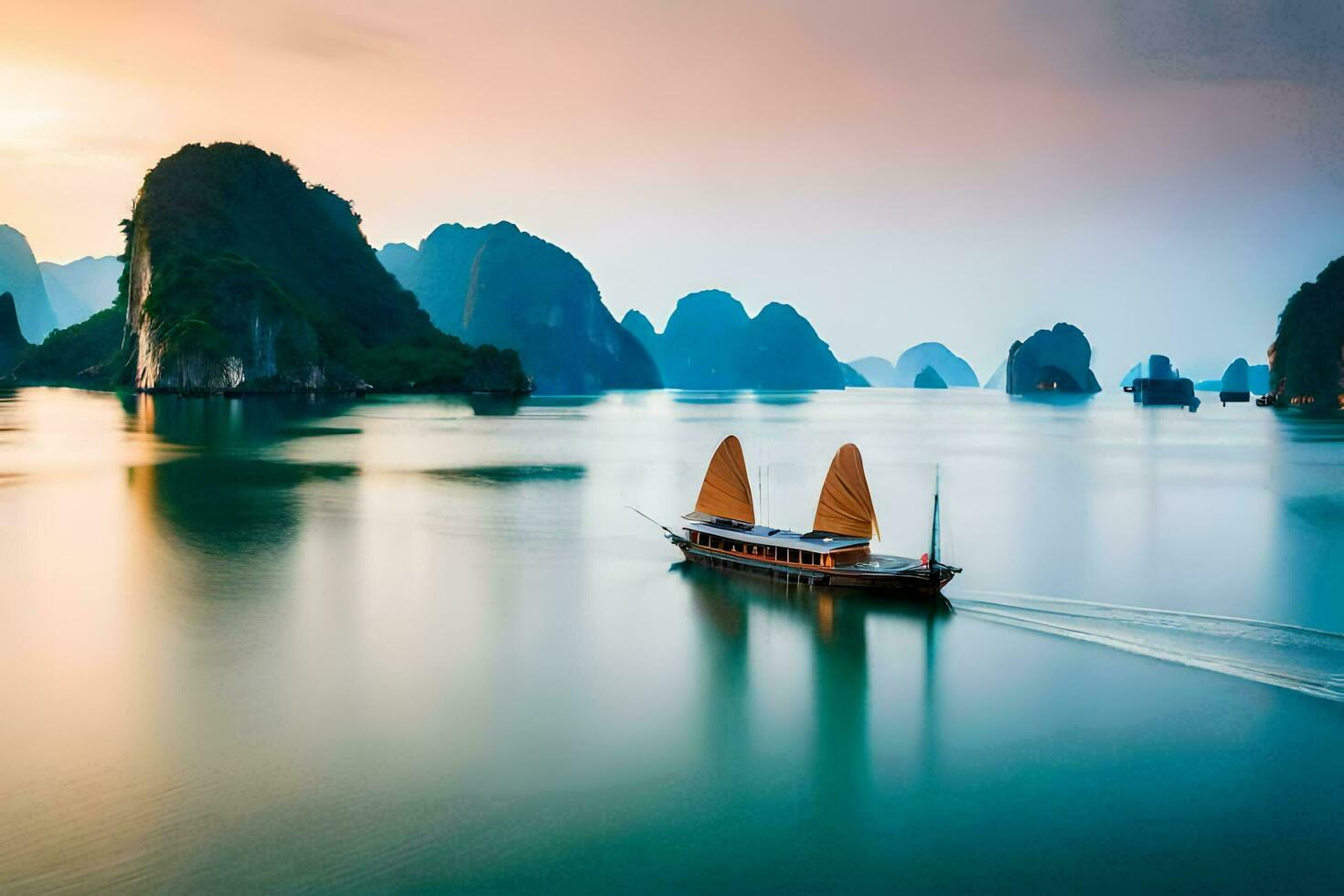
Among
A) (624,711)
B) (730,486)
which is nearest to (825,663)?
(624,711)

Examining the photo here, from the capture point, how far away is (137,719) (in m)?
15.2

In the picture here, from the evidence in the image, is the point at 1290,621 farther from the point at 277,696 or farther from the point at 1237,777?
the point at 277,696

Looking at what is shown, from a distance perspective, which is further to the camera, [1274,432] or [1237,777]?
[1274,432]

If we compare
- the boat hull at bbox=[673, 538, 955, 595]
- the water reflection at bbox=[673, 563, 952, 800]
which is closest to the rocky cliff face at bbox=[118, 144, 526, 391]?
the boat hull at bbox=[673, 538, 955, 595]

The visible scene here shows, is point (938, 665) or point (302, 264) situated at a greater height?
point (302, 264)

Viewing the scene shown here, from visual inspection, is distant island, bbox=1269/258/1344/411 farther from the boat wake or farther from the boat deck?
the boat deck

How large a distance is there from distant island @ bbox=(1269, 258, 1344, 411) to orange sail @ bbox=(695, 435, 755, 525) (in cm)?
13231

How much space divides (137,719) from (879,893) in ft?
39.7

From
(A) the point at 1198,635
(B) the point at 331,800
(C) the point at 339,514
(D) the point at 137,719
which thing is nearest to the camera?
(B) the point at 331,800

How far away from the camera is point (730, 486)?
27547 mm

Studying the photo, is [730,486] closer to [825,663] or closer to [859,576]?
[859,576]

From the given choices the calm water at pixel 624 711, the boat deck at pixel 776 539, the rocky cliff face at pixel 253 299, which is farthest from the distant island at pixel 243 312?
the boat deck at pixel 776 539

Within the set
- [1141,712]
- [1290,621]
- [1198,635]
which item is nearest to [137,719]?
[1141,712]

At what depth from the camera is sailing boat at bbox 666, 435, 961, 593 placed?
23266 millimetres
